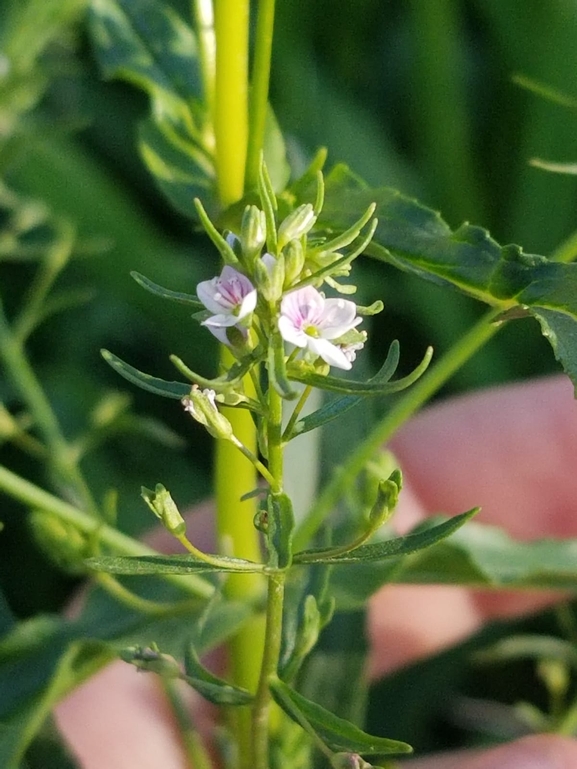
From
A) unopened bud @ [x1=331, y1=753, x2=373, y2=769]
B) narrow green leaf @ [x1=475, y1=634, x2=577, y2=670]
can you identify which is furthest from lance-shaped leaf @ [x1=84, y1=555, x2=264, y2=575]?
narrow green leaf @ [x1=475, y1=634, x2=577, y2=670]

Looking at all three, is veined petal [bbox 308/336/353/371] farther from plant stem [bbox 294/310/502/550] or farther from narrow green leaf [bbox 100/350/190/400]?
plant stem [bbox 294/310/502/550]

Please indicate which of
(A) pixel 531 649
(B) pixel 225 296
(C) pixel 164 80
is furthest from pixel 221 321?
(A) pixel 531 649

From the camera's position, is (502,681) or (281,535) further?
(502,681)

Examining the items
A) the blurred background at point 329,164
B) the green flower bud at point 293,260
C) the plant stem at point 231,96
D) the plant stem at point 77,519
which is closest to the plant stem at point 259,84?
the plant stem at point 231,96

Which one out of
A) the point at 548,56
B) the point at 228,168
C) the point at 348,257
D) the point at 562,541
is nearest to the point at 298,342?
the point at 348,257

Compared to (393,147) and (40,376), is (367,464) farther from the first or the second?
(393,147)
